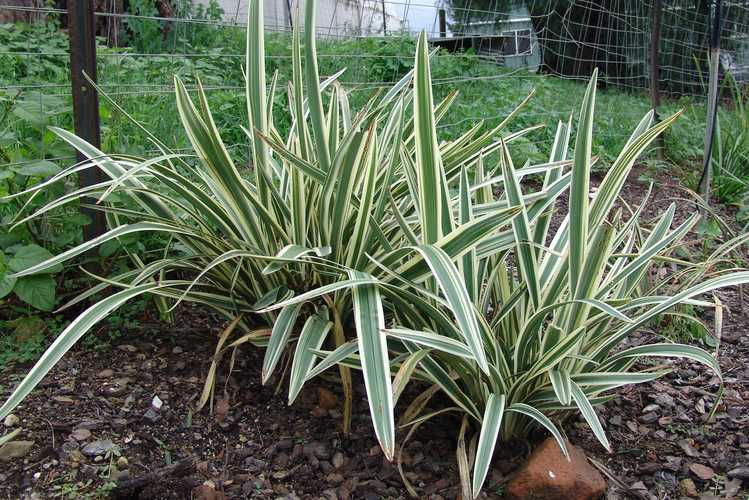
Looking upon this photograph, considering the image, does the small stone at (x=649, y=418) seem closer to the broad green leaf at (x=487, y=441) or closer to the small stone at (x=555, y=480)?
the small stone at (x=555, y=480)

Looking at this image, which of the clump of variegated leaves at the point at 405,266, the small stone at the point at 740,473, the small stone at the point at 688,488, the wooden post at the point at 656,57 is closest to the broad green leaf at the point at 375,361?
the clump of variegated leaves at the point at 405,266

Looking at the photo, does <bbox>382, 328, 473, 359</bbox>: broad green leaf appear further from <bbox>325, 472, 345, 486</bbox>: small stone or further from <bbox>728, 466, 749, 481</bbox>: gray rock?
<bbox>728, 466, 749, 481</bbox>: gray rock

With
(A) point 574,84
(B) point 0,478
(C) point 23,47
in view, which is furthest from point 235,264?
(A) point 574,84

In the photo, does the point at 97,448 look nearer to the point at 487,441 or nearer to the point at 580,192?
the point at 487,441

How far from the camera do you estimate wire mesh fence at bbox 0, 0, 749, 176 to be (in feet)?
7.72

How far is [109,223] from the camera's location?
1.87 meters

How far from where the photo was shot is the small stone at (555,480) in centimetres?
142

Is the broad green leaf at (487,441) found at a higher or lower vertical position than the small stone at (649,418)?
higher

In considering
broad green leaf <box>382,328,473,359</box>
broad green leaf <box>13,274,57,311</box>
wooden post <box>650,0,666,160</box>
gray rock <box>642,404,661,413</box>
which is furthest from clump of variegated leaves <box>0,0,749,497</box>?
wooden post <box>650,0,666,160</box>

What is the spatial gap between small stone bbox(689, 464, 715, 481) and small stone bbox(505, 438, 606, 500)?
0.86 feet

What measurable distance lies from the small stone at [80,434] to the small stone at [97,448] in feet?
0.08

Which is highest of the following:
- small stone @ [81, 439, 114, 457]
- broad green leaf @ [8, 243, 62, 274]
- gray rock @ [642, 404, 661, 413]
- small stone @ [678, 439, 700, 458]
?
broad green leaf @ [8, 243, 62, 274]

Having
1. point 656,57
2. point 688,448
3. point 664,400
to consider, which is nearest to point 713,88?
point 656,57

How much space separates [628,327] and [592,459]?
32cm
